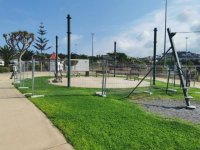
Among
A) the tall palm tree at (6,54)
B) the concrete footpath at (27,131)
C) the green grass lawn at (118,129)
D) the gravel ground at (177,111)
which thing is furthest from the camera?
the tall palm tree at (6,54)

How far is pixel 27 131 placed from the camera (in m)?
7.57

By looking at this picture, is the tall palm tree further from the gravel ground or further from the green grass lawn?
the green grass lawn

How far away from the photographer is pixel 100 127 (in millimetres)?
7805

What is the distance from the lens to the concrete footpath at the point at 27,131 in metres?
6.52

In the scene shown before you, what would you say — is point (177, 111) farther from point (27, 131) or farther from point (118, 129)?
point (27, 131)

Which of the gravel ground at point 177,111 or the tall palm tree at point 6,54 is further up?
the tall palm tree at point 6,54

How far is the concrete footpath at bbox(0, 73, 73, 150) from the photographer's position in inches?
257

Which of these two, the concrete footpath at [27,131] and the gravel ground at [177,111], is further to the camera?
the gravel ground at [177,111]

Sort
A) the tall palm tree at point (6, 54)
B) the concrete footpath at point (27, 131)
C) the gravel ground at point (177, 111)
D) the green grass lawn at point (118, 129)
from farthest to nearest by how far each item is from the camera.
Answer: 1. the tall palm tree at point (6, 54)
2. the gravel ground at point (177, 111)
3. the green grass lawn at point (118, 129)
4. the concrete footpath at point (27, 131)

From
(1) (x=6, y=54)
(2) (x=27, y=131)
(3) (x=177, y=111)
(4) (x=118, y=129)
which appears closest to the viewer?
(2) (x=27, y=131)

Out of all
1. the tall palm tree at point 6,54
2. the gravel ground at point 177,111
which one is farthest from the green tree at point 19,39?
the gravel ground at point 177,111

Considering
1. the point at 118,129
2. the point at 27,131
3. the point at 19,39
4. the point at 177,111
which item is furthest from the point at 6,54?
the point at 118,129

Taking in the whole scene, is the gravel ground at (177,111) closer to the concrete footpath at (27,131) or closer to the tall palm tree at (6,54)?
the concrete footpath at (27,131)

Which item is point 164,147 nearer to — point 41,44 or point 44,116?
point 44,116
